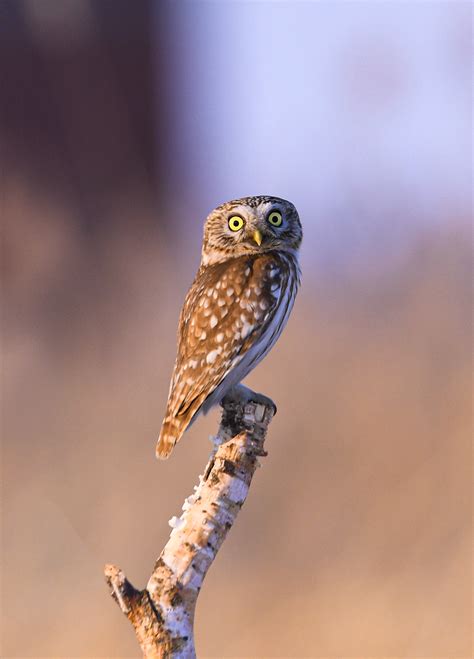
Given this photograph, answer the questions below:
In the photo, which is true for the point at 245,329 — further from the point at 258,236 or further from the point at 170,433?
the point at 170,433

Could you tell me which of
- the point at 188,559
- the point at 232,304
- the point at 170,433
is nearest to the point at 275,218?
the point at 232,304

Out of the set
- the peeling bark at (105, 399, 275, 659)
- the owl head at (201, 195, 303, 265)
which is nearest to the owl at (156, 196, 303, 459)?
the owl head at (201, 195, 303, 265)

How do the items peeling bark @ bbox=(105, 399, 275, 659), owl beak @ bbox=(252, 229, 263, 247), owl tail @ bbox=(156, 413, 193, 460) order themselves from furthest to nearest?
1. owl beak @ bbox=(252, 229, 263, 247)
2. owl tail @ bbox=(156, 413, 193, 460)
3. peeling bark @ bbox=(105, 399, 275, 659)

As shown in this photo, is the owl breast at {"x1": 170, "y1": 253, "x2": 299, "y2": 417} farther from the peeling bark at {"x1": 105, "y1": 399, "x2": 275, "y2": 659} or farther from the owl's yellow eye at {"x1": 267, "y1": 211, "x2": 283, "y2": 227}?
the peeling bark at {"x1": 105, "y1": 399, "x2": 275, "y2": 659}

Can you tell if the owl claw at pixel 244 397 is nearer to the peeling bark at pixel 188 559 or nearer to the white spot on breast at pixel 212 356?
the white spot on breast at pixel 212 356

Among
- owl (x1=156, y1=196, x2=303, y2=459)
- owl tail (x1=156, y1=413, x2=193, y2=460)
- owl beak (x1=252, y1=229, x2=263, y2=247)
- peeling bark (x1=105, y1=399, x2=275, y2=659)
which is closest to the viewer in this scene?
peeling bark (x1=105, y1=399, x2=275, y2=659)

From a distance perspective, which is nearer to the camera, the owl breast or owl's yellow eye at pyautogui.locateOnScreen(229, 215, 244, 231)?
the owl breast

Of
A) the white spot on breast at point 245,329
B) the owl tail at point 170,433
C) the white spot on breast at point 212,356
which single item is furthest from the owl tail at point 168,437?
the white spot on breast at point 245,329
